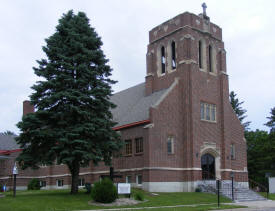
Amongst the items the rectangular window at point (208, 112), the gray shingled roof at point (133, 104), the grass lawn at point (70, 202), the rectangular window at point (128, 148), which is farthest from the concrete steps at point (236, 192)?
the gray shingled roof at point (133, 104)

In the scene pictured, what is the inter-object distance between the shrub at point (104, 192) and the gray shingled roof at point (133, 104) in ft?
35.8

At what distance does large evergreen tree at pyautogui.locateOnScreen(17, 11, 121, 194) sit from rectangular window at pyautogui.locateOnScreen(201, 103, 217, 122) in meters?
10.3

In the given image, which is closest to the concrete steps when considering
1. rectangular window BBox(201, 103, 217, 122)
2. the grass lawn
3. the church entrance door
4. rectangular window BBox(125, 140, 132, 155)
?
the church entrance door

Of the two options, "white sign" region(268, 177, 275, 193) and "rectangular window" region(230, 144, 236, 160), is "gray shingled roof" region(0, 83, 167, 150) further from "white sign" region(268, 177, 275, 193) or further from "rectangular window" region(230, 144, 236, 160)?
"white sign" region(268, 177, 275, 193)

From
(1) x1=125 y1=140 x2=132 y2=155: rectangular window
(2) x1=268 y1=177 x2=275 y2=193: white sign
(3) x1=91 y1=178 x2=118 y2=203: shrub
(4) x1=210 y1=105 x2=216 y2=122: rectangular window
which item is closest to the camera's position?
(3) x1=91 y1=178 x2=118 y2=203: shrub

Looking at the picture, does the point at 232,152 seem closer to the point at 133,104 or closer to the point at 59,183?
the point at 133,104

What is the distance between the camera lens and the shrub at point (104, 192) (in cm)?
2142

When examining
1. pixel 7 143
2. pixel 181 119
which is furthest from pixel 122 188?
pixel 7 143

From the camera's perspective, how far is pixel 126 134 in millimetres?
33531

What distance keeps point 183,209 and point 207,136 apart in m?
14.2

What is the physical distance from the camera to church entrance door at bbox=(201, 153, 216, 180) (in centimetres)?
3306

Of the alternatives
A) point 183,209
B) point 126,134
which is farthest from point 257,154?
point 183,209

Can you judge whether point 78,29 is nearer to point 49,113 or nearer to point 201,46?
point 49,113

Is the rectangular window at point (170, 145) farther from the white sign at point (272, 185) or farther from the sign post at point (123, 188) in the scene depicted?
the white sign at point (272, 185)
